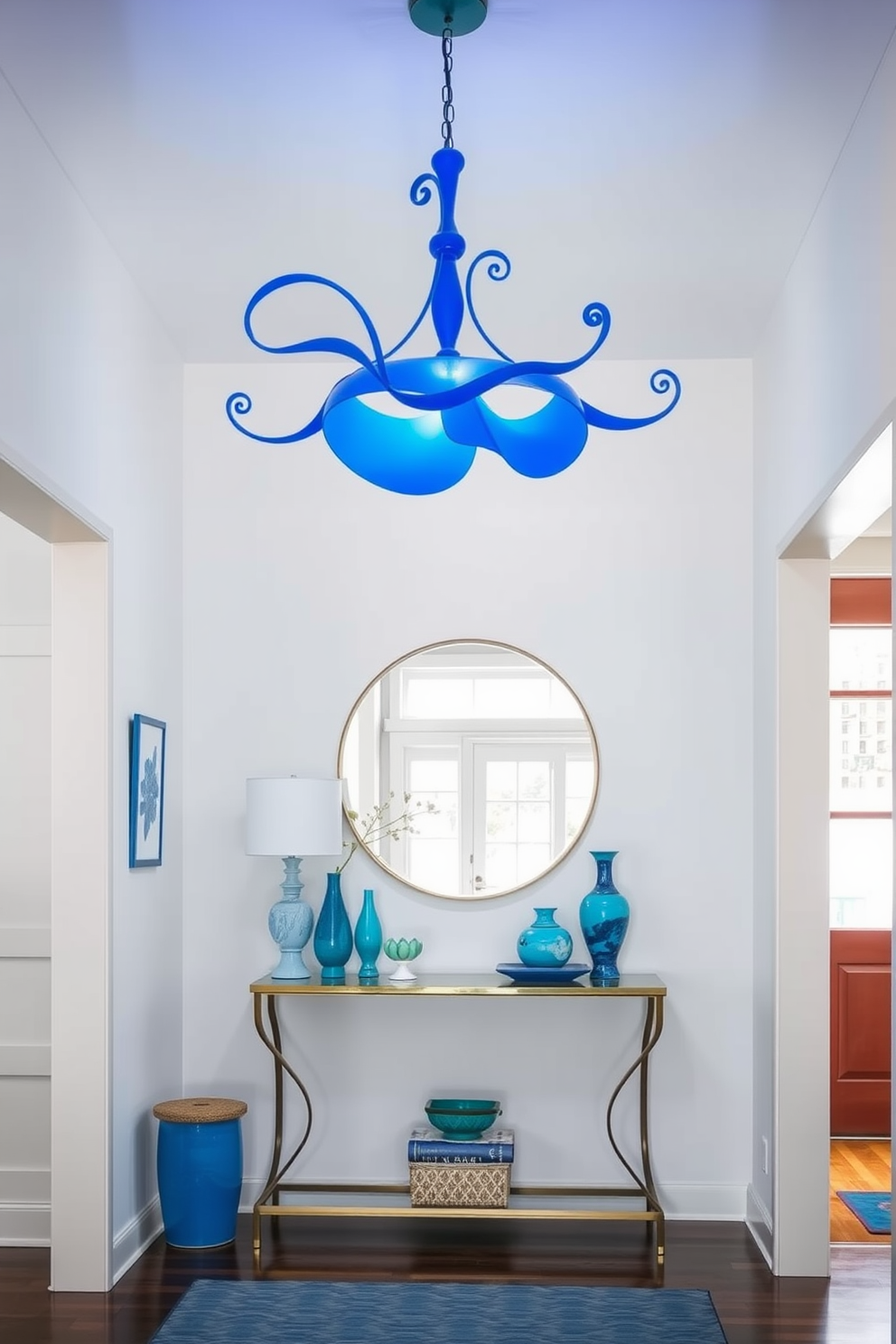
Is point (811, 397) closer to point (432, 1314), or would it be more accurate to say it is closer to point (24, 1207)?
point (432, 1314)

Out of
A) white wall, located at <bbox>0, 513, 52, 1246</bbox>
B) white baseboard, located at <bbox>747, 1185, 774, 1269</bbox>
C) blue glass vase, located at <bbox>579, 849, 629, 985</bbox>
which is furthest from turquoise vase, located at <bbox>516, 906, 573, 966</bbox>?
white wall, located at <bbox>0, 513, 52, 1246</bbox>

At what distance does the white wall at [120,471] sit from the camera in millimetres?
3455

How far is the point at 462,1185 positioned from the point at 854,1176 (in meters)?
1.86

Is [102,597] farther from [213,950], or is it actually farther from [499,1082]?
[499,1082]

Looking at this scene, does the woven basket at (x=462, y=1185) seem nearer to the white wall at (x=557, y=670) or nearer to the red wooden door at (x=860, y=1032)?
the white wall at (x=557, y=670)

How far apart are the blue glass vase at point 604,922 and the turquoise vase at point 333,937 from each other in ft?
2.64

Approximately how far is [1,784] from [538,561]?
2010 mm

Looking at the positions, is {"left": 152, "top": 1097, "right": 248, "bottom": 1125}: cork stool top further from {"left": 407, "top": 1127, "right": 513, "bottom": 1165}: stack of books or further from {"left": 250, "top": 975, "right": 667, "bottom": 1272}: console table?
{"left": 407, "top": 1127, "right": 513, "bottom": 1165}: stack of books

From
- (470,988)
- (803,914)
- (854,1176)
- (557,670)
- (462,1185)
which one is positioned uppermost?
(557,670)

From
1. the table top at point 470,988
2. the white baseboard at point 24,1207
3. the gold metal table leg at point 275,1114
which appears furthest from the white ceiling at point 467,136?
the white baseboard at point 24,1207

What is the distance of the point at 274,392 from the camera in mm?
5352

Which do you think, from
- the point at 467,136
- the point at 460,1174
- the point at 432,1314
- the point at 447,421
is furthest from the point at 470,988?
the point at 467,136

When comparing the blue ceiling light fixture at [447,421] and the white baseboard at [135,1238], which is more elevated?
the blue ceiling light fixture at [447,421]

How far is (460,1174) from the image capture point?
4.71 meters
